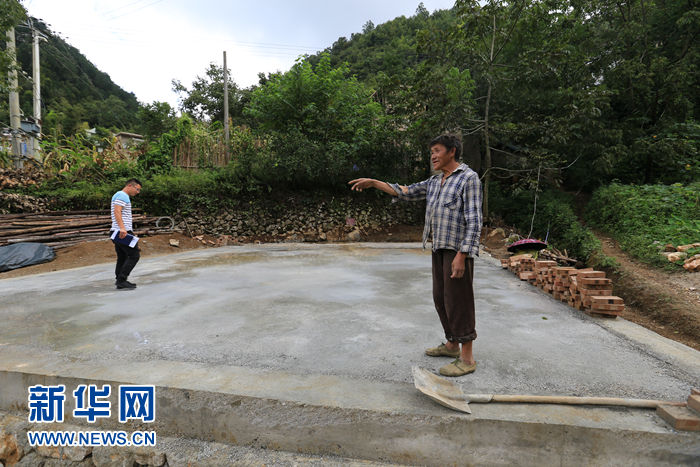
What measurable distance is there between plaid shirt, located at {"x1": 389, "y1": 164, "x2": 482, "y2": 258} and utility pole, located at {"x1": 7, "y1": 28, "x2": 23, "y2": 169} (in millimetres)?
11033

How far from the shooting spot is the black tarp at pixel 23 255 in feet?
20.3

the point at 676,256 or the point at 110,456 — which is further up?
the point at 676,256

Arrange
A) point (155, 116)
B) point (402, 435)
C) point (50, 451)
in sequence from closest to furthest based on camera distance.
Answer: point (402, 435)
point (50, 451)
point (155, 116)

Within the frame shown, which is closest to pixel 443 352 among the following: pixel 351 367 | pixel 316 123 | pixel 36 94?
pixel 351 367

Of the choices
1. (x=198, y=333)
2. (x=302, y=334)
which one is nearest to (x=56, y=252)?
(x=198, y=333)

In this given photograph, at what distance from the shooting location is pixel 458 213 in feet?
7.13

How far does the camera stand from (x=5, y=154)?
10.1 m

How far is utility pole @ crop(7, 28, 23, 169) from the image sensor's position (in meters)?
Answer: 8.28

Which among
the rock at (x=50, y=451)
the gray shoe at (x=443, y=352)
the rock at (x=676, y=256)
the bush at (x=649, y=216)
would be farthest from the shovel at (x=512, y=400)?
the bush at (x=649, y=216)

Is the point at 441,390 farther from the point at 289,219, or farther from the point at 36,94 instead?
the point at 36,94

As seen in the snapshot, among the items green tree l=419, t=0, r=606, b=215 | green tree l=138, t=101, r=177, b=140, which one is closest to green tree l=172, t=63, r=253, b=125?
green tree l=138, t=101, r=177, b=140

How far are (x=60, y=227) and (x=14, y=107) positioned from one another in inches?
166

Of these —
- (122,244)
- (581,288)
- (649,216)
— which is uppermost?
(649,216)

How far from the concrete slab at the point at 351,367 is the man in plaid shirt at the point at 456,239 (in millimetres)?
275
